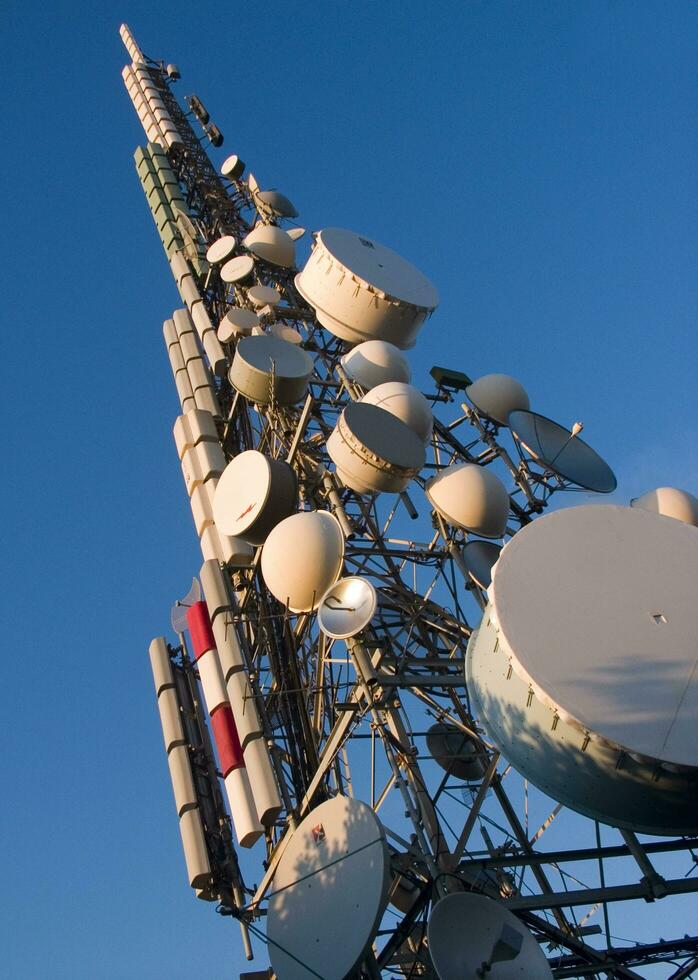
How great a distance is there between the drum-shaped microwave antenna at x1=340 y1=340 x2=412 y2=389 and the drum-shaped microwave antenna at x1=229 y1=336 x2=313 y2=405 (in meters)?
0.87

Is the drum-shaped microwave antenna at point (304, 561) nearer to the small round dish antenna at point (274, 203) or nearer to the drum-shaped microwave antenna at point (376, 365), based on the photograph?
the drum-shaped microwave antenna at point (376, 365)

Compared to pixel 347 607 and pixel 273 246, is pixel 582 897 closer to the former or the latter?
pixel 347 607

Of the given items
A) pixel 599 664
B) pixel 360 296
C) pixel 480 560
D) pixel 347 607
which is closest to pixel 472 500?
pixel 480 560

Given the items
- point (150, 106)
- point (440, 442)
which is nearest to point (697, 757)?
point (440, 442)

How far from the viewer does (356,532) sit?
1570 cm

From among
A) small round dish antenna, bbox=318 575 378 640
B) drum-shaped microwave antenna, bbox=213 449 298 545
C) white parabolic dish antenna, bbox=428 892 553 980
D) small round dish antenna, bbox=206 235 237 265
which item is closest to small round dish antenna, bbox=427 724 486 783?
small round dish antenna, bbox=318 575 378 640

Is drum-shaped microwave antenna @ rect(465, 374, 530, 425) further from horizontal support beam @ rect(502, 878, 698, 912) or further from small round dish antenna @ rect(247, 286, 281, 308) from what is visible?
horizontal support beam @ rect(502, 878, 698, 912)

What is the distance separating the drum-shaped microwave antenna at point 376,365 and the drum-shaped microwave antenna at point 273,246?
18.3 feet

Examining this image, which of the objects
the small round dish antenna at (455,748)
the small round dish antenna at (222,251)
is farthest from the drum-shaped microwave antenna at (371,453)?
the small round dish antenna at (222,251)

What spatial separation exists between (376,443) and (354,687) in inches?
147

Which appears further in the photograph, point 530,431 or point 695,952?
point 530,431

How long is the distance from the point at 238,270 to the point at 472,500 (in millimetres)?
9992

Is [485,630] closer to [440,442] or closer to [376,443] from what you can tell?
[376,443]

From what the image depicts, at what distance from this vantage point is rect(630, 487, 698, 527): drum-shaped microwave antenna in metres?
15.1
